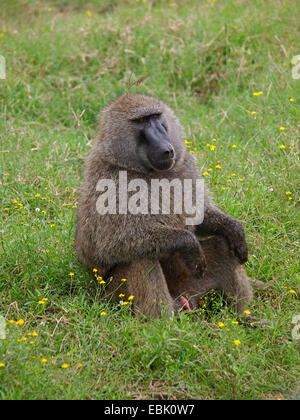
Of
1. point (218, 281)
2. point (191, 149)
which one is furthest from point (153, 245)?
point (191, 149)

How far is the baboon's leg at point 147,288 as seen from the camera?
376 centimetres

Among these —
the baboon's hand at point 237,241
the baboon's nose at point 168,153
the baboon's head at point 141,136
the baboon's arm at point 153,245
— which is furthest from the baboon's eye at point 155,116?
the baboon's hand at point 237,241

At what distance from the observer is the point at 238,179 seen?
5.13 meters

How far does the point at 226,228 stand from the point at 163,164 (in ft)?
2.29

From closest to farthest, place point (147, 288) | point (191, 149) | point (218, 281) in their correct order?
point (147, 288) < point (218, 281) < point (191, 149)

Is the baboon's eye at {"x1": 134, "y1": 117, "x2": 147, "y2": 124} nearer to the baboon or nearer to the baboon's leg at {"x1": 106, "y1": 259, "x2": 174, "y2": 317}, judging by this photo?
the baboon

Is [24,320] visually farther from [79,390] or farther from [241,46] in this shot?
[241,46]

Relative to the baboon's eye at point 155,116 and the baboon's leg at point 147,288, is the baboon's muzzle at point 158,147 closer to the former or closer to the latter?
the baboon's eye at point 155,116

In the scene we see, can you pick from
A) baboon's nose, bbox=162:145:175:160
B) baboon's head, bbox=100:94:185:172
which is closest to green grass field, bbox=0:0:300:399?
baboon's head, bbox=100:94:185:172

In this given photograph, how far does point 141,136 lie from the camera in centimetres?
392

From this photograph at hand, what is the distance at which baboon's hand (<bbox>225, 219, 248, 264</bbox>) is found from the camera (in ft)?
13.5

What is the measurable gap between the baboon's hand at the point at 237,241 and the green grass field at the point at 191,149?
33 cm

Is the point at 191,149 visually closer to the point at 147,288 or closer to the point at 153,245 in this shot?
the point at 153,245
